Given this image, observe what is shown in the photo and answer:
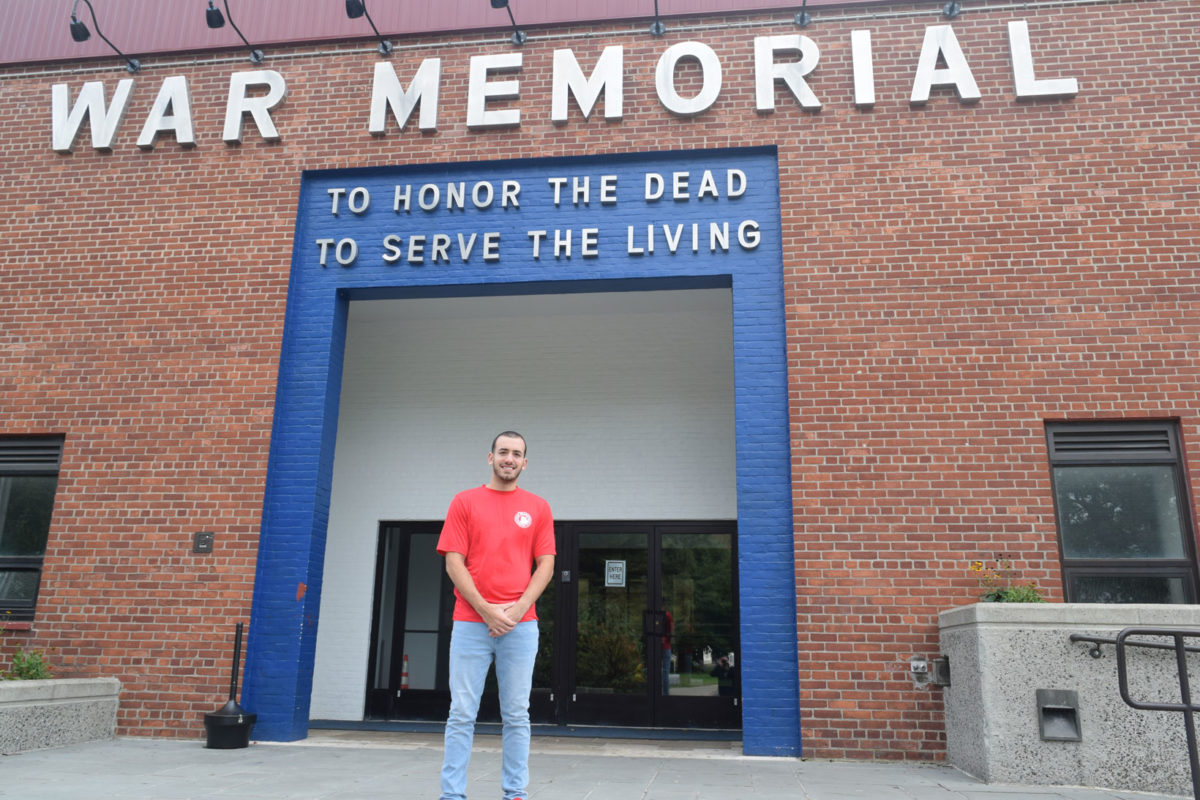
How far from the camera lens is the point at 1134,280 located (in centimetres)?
739

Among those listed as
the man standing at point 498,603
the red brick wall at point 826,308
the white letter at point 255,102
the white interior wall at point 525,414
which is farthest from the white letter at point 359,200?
the man standing at point 498,603

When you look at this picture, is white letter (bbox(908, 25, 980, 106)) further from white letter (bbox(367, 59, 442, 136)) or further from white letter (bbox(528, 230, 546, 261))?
white letter (bbox(367, 59, 442, 136))

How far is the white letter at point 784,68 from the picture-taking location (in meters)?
8.18

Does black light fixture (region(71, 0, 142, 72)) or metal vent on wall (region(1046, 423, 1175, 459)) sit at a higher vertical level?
black light fixture (region(71, 0, 142, 72))

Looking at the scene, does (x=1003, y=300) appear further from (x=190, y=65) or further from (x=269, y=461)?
(x=190, y=65)

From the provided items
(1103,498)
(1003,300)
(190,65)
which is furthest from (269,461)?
(1103,498)

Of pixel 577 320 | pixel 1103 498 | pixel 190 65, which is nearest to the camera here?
pixel 1103 498

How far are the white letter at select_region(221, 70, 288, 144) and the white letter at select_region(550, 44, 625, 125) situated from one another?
2.82 m

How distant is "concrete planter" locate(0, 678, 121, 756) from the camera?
6.41m

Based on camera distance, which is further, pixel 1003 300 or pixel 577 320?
pixel 577 320

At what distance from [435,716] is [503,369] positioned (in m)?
3.99

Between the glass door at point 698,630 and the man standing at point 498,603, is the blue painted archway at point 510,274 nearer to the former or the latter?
the glass door at point 698,630

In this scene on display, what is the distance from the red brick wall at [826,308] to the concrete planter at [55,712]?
22 cm

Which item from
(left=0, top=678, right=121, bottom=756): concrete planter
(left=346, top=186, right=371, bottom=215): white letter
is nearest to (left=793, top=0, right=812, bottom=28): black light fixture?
(left=346, top=186, right=371, bottom=215): white letter
